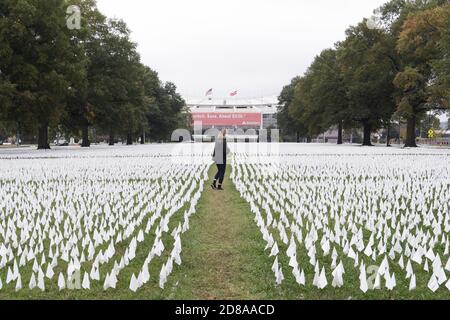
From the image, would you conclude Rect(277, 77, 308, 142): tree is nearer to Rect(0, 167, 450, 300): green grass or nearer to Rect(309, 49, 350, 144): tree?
Rect(309, 49, 350, 144): tree

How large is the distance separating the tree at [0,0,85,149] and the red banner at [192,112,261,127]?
3549 inches

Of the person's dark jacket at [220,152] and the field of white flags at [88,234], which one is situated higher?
the person's dark jacket at [220,152]

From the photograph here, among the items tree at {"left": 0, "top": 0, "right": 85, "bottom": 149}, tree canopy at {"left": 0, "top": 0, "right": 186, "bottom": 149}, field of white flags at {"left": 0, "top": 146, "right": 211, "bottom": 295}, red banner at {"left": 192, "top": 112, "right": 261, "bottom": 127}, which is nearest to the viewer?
field of white flags at {"left": 0, "top": 146, "right": 211, "bottom": 295}

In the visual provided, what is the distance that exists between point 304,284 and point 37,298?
287cm

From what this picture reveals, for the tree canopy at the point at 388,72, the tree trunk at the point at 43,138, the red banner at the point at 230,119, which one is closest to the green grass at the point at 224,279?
the tree canopy at the point at 388,72

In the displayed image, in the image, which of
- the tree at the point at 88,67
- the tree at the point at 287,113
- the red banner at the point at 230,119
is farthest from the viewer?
the red banner at the point at 230,119

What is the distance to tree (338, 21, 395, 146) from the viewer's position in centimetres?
4931

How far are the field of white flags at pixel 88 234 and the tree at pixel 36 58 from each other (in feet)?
64.5

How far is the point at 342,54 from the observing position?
173ft

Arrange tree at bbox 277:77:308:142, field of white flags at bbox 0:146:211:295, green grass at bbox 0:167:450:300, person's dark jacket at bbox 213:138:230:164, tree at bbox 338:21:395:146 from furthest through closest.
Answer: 1. tree at bbox 277:77:308:142
2. tree at bbox 338:21:395:146
3. person's dark jacket at bbox 213:138:230:164
4. field of white flags at bbox 0:146:211:295
5. green grass at bbox 0:167:450:300

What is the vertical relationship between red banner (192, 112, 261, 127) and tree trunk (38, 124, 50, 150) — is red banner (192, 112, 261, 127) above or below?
above

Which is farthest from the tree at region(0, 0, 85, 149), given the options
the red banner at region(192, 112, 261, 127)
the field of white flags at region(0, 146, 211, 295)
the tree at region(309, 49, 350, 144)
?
the red banner at region(192, 112, 261, 127)

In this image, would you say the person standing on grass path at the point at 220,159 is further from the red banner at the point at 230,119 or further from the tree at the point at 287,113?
the red banner at the point at 230,119

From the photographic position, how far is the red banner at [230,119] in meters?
128
